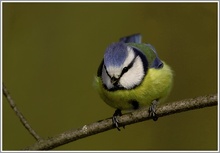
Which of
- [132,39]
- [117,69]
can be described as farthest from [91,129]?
[132,39]

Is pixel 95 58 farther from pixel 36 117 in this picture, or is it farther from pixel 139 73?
pixel 139 73

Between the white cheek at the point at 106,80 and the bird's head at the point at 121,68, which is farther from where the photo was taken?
the white cheek at the point at 106,80

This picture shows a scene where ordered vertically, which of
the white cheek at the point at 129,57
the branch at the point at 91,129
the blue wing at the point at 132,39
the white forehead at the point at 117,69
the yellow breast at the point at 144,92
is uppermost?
the blue wing at the point at 132,39

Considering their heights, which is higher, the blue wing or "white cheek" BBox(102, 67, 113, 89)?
the blue wing

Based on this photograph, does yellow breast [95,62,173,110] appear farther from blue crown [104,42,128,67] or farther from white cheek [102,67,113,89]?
blue crown [104,42,128,67]

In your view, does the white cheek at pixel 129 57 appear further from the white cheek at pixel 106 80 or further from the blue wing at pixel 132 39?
the blue wing at pixel 132 39

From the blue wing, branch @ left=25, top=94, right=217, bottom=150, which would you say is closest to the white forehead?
branch @ left=25, top=94, right=217, bottom=150

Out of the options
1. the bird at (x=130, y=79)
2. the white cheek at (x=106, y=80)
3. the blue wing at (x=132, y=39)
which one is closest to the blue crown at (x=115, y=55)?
the bird at (x=130, y=79)

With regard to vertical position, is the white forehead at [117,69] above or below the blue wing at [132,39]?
below
